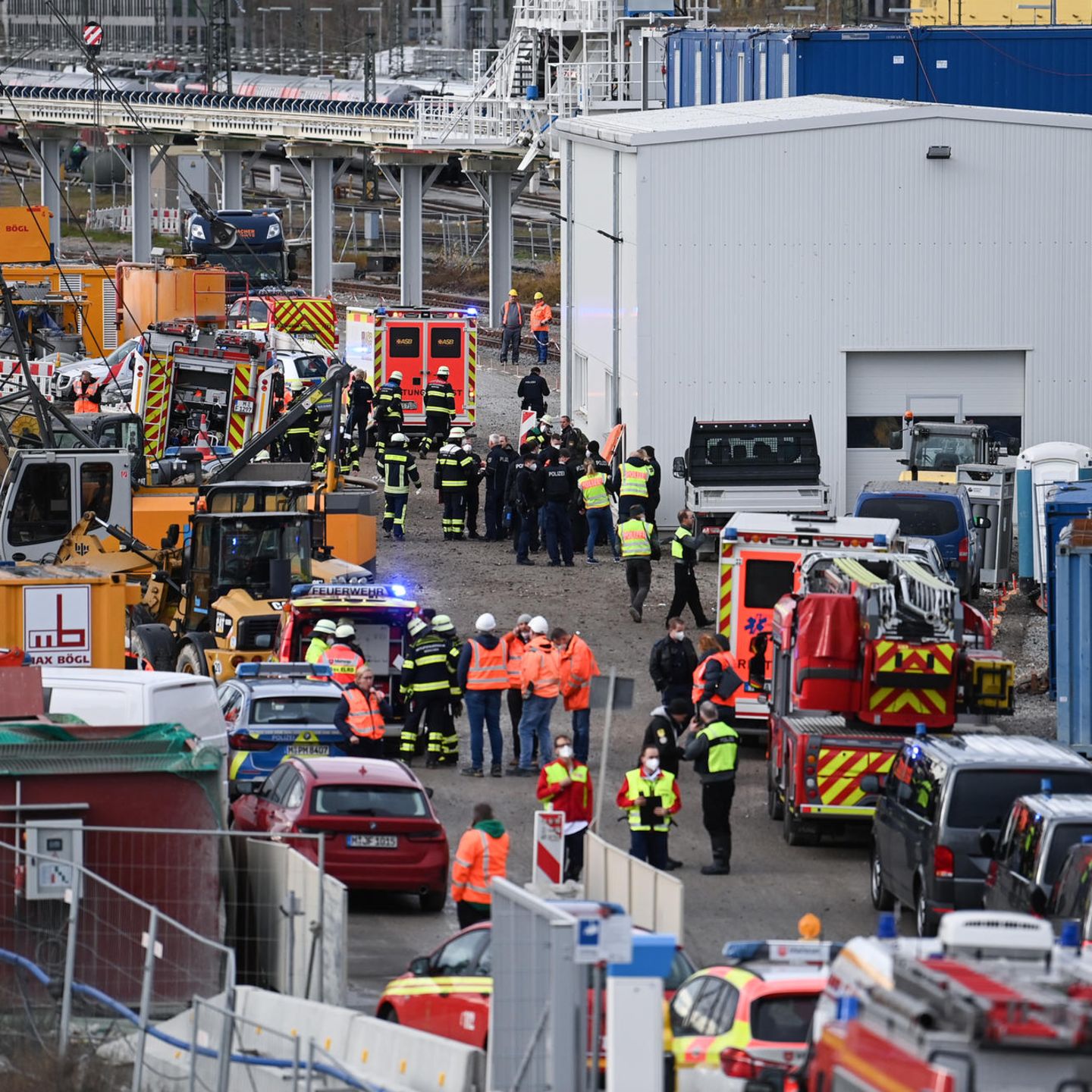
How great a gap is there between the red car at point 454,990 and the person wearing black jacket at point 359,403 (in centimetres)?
2699

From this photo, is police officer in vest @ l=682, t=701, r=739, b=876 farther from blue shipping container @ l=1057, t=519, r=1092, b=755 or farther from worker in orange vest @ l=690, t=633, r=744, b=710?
A: blue shipping container @ l=1057, t=519, r=1092, b=755

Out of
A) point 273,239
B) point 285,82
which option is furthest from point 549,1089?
point 285,82

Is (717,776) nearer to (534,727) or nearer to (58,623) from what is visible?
(534,727)

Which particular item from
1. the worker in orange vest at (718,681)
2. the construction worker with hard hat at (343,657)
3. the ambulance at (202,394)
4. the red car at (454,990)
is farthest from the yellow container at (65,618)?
the ambulance at (202,394)

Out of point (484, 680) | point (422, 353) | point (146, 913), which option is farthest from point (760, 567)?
point (422, 353)

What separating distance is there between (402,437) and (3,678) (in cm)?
1647

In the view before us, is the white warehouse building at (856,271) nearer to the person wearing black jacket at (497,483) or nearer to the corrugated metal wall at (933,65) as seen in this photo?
the person wearing black jacket at (497,483)

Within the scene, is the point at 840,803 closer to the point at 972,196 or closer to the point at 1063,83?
the point at 972,196

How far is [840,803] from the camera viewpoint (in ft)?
61.2

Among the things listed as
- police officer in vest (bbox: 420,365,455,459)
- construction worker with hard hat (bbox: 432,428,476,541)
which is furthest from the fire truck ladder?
police officer in vest (bbox: 420,365,455,459)

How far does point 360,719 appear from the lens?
1995cm

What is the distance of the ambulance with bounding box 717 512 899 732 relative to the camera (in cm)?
2267

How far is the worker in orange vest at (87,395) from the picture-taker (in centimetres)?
4097

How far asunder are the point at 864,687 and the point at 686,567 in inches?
306
